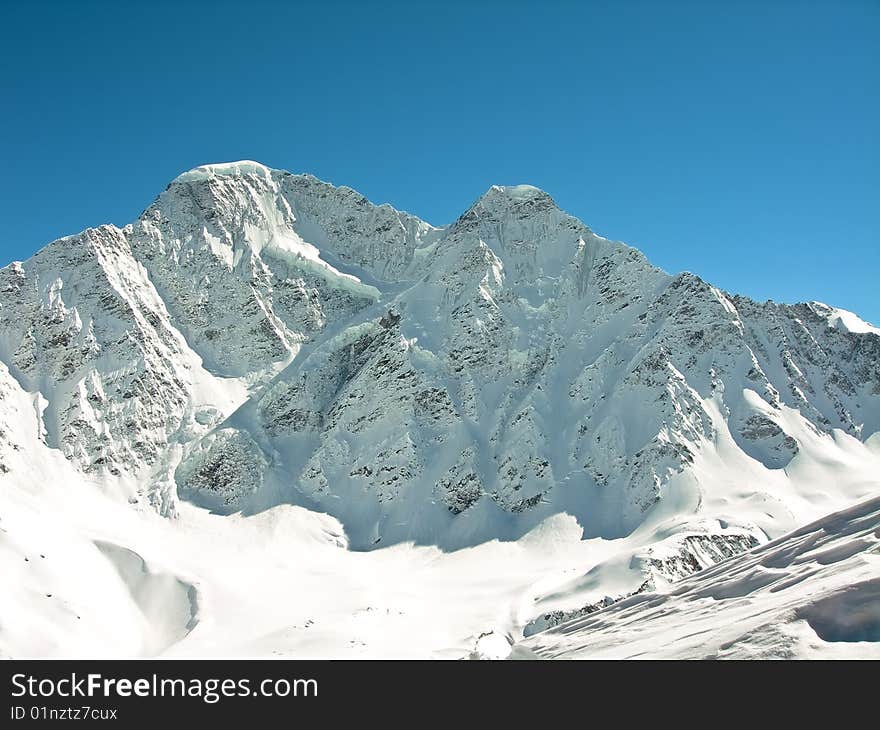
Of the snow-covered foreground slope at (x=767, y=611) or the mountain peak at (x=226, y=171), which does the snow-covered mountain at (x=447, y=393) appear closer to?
the mountain peak at (x=226, y=171)

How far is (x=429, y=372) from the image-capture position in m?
115

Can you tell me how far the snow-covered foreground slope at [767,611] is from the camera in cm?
1182

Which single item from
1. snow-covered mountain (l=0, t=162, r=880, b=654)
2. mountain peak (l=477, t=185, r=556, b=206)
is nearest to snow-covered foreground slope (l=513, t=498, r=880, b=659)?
snow-covered mountain (l=0, t=162, r=880, b=654)

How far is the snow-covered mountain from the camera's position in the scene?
308 feet

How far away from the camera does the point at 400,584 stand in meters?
82.4

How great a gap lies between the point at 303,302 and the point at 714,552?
289ft

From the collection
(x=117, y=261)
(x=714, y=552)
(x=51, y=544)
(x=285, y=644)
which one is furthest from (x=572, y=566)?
(x=117, y=261)

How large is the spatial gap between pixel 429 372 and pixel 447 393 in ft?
17.0

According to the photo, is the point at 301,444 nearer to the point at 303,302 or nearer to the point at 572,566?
the point at 303,302

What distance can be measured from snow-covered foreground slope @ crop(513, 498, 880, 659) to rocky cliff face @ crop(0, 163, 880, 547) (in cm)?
7354

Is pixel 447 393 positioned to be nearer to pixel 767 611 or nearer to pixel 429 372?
pixel 429 372

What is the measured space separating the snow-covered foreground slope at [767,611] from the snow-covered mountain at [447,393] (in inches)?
2102

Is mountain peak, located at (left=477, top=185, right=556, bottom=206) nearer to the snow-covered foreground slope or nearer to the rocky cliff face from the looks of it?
the rocky cliff face

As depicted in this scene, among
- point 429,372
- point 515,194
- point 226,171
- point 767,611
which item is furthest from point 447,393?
point 767,611
